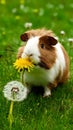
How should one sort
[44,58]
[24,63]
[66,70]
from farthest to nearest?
[66,70] < [44,58] < [24,63]

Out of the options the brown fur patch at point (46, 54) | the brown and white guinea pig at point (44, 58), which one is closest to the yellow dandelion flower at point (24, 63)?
the brown and white guinea pig at point (44, 58)

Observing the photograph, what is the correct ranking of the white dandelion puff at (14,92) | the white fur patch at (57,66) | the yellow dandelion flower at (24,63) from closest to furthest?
1. the white dandelion puff at (14,92)
2. the yellow dandelion flower at (24,63)
3. the white fur patch at (57,66)

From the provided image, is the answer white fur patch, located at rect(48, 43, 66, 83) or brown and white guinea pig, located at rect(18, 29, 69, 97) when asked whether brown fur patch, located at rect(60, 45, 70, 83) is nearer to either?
brown and white guinea pig, located at rect(18, 29, 69, 97)

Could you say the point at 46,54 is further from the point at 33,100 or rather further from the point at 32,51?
the point at 33,100

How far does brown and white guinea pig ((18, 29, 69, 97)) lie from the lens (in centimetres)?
479

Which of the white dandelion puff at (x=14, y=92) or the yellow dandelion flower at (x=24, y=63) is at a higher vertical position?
the yellow dandelion flower at (x=24, y=63)

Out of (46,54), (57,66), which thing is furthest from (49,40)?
(57,66)

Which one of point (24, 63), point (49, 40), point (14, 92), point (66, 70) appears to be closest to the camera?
point (14, 92)

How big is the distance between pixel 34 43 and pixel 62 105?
2.67 ft

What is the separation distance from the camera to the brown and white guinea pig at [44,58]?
4791mm

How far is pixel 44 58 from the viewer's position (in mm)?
4848

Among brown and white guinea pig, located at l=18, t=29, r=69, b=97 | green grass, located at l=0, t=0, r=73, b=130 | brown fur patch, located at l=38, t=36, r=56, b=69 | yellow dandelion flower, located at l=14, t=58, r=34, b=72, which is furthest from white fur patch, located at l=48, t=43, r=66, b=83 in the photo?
yellow dandelion flower, located at l=14, t=58, r=34, b=72

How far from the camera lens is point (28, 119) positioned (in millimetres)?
4859

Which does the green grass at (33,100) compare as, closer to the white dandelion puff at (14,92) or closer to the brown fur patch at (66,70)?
the brown fur patch at (66,70)
